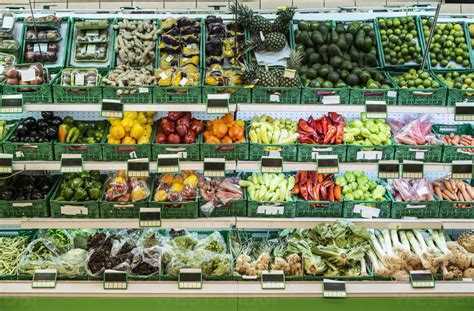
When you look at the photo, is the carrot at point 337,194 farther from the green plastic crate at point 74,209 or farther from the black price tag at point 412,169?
the green plastic crate at point 74,209

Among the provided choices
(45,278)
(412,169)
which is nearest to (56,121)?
(45,278)

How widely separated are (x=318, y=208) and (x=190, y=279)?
1.09 metres

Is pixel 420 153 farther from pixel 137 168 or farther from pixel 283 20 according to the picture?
pixel 137 168

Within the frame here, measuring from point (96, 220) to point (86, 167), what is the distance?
0.41 metres

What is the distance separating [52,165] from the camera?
3.82 metres

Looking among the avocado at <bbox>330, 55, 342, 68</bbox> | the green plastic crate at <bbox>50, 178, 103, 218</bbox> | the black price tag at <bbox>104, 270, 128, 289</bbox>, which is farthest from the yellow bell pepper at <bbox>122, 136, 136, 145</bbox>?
the avocado at <bbox>330, 55, 342, 68</bbox>

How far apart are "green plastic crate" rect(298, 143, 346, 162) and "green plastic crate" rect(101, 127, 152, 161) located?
111cm

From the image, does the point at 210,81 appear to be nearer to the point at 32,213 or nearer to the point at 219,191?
the point at 219,191

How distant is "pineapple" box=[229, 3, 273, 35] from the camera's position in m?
4.14

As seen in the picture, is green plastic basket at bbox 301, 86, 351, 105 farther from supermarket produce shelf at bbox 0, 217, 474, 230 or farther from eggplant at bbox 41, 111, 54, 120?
eggplant at bbox 41, 111, 54, 120

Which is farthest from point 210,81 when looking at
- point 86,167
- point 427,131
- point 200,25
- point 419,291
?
point 419,291

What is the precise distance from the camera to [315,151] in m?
3.86

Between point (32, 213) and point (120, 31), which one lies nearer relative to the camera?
point (32, 213)

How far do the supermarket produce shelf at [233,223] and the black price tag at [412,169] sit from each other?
364 millimetres
